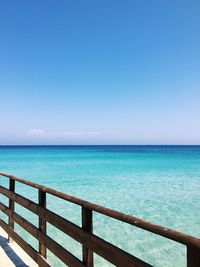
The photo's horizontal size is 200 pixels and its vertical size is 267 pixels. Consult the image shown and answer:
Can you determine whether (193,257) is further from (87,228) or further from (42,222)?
(42,222)

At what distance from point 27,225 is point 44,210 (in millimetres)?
663

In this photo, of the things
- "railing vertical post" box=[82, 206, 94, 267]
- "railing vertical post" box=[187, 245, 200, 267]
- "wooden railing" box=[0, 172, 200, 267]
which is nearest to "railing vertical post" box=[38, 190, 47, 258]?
"wooden railing" box=[0, 172, 200, 267]

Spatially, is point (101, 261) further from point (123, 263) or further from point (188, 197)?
point (188, 197)

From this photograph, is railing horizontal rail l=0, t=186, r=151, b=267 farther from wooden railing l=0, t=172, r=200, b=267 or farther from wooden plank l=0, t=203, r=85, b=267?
wooden plank l=0, t=203, r=85, b=267

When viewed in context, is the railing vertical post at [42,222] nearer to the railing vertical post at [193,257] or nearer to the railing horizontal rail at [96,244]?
the railing horizontal rail at [96,244]

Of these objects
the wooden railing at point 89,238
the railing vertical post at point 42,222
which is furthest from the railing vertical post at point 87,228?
the railing vertical post at point 42,222

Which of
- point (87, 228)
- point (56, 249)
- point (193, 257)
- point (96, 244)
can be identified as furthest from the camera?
point (56, 249)

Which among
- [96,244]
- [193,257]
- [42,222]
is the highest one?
[193,257]

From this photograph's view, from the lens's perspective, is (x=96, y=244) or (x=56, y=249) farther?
(x=56, y=249)

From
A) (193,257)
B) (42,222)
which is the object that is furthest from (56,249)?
(193,257)

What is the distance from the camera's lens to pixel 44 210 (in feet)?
8.87

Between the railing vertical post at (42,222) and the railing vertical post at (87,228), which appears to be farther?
the railing vertical post at (42,222)

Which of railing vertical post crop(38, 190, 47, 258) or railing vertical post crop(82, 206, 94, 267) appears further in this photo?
railing vertical post crop(38, 190, 47, 258)

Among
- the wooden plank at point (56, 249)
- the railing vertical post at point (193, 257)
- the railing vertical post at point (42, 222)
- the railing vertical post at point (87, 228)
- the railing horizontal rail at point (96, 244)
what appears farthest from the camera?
the railing vertical post at point (42, 222)
